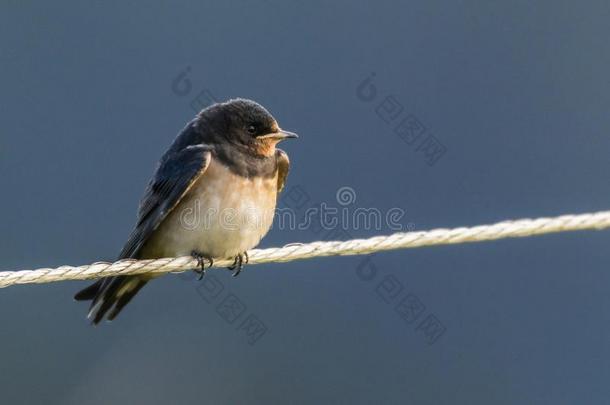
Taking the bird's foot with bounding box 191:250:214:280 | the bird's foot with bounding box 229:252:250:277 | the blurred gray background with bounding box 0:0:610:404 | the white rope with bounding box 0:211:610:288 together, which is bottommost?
the white rope with bounding box 0:211:610:288

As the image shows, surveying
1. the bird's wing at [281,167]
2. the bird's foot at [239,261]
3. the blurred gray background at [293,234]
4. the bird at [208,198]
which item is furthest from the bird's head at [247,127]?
the blurred gray background at [293,234]

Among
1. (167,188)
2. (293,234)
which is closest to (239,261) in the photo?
(167,188)

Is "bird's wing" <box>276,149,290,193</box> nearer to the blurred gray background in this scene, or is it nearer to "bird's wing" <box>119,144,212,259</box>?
"bird's wing" <box>119,144,212,259</box>

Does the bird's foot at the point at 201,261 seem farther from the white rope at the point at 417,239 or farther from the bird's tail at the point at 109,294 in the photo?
the white rope at the point at 417,239

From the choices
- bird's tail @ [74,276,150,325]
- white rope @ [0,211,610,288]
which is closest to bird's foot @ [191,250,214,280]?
bird's tail @ [74,276,150,325]

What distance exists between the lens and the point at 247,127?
17.1ft

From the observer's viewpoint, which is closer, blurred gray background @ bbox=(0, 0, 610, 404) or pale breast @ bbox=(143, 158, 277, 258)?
pale breast @ bbox=(143, 158, 277, 258)

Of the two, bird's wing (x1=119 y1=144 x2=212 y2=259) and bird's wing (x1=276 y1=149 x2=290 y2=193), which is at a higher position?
bird's wing (x1=119 y1=144 x2=212 y2=259)

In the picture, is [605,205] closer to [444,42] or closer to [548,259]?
[548,259]

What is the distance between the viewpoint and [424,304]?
16109 mm

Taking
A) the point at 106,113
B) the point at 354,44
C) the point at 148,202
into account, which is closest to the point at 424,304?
the point at 106,113

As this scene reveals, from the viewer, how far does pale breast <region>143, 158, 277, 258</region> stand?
4957mm

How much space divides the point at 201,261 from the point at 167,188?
379 millimetres

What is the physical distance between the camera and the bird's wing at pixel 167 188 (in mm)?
5012
